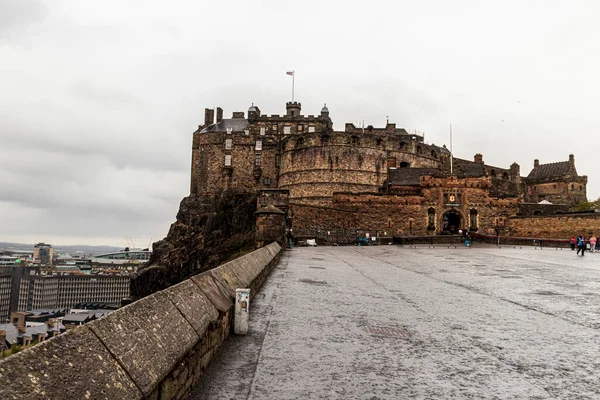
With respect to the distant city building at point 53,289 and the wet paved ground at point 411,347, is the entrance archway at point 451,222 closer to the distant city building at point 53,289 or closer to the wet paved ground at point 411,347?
the wet paved ground at point 411,347

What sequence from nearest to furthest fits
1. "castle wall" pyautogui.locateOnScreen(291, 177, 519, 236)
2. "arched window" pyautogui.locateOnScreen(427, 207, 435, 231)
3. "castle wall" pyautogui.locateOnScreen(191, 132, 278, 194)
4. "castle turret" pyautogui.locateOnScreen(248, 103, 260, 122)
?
1. "castle wall" pyautogui.locateOnScreen(291, 177, 519, 236)
2. "arched window" pyautogui.locateOnScreen(427, 207, 435, 231)
3. "castle wall" pyautogui.locateOnScreen(191, 132, 278, 194)
4. "castle turret" pyautogui.locateOnScreen(248, 103, 260, 122)

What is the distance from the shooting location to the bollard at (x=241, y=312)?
474 cm

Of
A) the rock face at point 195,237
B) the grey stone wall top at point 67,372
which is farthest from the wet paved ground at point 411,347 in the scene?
the rock face at point 195,237

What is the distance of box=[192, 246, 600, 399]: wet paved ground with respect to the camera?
10.4ft

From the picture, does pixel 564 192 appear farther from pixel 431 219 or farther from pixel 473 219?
pixel 431 219

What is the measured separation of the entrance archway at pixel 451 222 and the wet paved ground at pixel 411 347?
36.2m

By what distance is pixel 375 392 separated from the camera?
10.1 ft

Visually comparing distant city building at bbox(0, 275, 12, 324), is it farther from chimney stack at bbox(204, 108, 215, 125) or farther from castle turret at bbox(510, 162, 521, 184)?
castle turret at bbox(510, 162, 521, 184)

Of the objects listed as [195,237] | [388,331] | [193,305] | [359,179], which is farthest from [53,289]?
[193,305]

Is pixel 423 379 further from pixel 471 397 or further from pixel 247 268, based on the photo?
pixel 247 268

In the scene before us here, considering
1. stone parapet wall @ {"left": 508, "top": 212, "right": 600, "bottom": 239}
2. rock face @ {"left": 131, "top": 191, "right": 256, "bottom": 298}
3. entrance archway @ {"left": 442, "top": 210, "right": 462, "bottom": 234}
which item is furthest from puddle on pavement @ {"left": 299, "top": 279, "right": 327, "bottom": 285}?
stone parapet wall @ {"left": 508, "top": 212, "right": 600, "bottom": 239}

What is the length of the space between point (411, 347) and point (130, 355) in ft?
9.37

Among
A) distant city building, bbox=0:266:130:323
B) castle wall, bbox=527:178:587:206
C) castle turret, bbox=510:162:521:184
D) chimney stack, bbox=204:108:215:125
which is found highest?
chimney stack, bbox=204:108:215:125

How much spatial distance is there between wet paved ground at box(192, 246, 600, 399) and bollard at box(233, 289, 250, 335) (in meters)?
0.11
